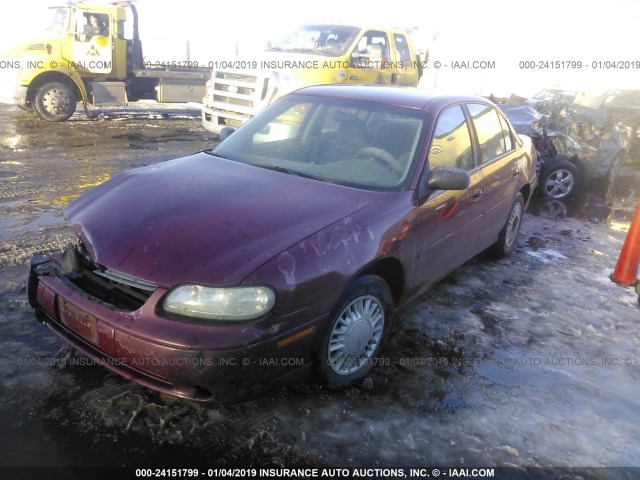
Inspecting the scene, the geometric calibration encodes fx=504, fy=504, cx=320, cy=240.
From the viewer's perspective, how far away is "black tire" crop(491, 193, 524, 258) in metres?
4.96

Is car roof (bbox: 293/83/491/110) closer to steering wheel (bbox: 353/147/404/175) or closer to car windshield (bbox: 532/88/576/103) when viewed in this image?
steering wheel (bbox: 353/147/404/175)

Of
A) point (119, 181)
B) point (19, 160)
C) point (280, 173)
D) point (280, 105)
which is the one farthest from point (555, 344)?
point (19, 160)

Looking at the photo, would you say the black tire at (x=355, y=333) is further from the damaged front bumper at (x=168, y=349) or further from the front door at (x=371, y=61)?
the front door at (x=371, y=61)

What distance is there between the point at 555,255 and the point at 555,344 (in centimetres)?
217

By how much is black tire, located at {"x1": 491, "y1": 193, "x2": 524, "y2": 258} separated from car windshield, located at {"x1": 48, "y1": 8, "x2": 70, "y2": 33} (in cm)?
1151

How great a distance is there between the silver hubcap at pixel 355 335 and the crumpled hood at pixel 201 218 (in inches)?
21.3

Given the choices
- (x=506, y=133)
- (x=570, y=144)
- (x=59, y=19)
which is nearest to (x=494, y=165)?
(x=506, y=133)

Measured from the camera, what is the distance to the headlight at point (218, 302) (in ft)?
7.35

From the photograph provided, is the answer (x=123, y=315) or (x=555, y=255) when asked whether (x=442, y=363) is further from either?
(x=555, y=255)

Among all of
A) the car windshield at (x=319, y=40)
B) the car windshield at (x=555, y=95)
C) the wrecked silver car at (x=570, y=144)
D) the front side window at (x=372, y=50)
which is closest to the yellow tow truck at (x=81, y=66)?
the car windshield at (x=319, y=40)

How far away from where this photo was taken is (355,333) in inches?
111

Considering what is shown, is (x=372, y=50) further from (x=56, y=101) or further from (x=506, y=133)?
(x=56, y=101)

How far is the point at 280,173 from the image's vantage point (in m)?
3.27

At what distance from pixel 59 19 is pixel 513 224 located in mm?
11893
